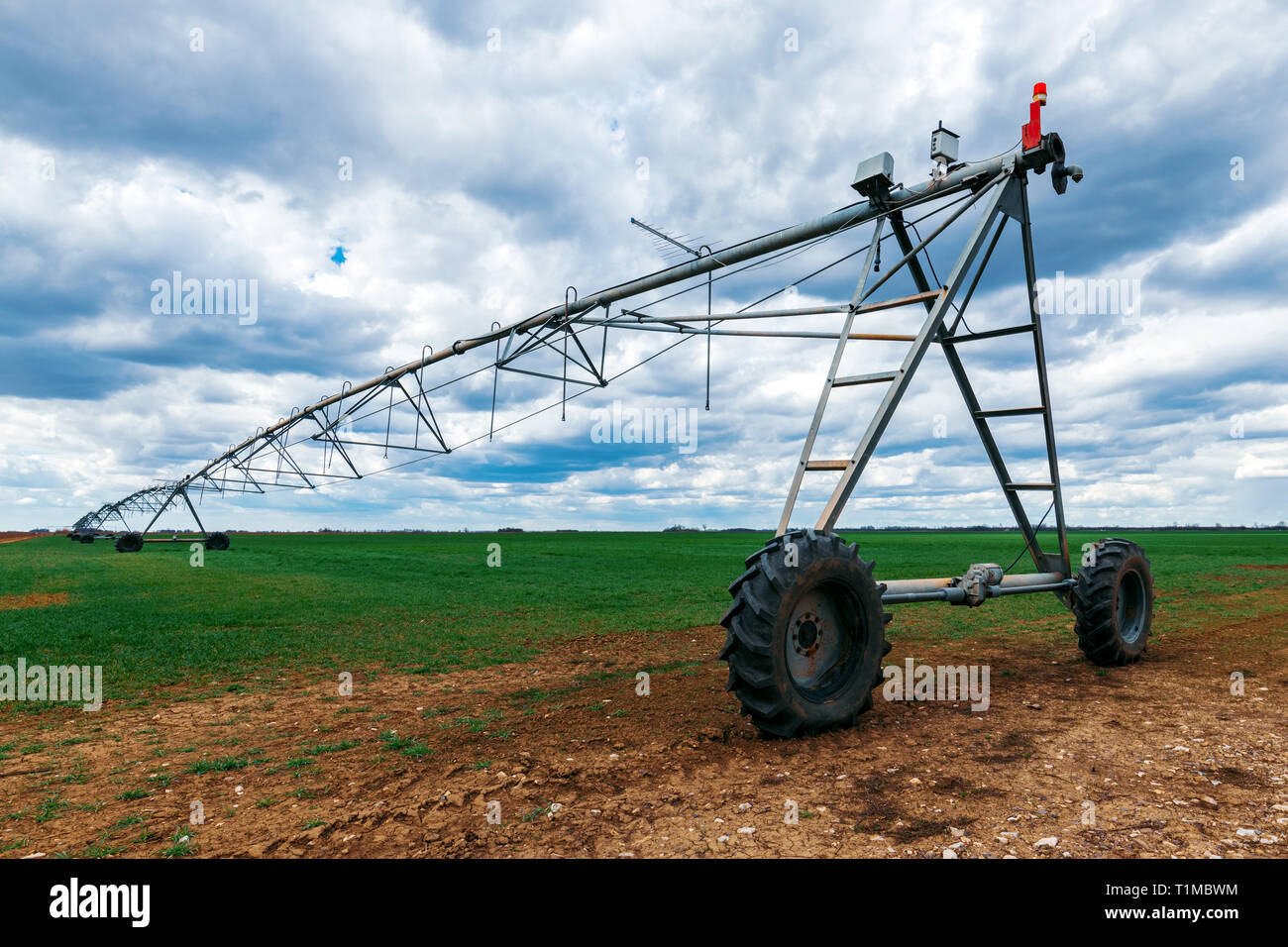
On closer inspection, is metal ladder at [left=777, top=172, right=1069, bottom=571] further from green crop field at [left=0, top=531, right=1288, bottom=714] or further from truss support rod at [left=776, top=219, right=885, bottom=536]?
green crop field at [left=0, top=531, right=1288, bottom=714]

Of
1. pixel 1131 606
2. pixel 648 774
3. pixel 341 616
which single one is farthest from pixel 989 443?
pixel 341 616

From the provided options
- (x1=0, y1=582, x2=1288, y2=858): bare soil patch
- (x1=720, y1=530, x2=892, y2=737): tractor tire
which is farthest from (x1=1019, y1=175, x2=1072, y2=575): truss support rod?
(x1=720, y1=530, x2=892, y2=737): tractor tire

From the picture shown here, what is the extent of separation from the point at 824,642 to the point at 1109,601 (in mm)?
5443

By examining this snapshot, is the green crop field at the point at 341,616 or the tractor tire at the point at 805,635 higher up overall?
the tractor tire at the point at 805,635

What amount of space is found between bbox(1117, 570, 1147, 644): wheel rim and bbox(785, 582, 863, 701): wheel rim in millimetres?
6097

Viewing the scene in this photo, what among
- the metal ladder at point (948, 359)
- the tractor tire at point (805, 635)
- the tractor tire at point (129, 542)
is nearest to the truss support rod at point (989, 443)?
the metal ladder at point (948, 359)

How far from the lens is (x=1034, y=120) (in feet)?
27.3

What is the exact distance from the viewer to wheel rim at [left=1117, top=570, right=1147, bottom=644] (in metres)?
10.2

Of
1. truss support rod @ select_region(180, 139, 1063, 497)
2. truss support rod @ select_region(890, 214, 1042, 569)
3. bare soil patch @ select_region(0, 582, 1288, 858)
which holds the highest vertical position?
truss support rod @ select_region(180, 139, 1063, 497)

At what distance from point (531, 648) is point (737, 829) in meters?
8.56

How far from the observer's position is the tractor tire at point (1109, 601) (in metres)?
9.39

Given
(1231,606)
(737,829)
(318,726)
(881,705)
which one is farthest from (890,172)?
(1231,606)

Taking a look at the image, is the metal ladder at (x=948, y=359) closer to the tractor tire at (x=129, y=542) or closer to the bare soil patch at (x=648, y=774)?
the bare soil patch at (x=648, y=774)
